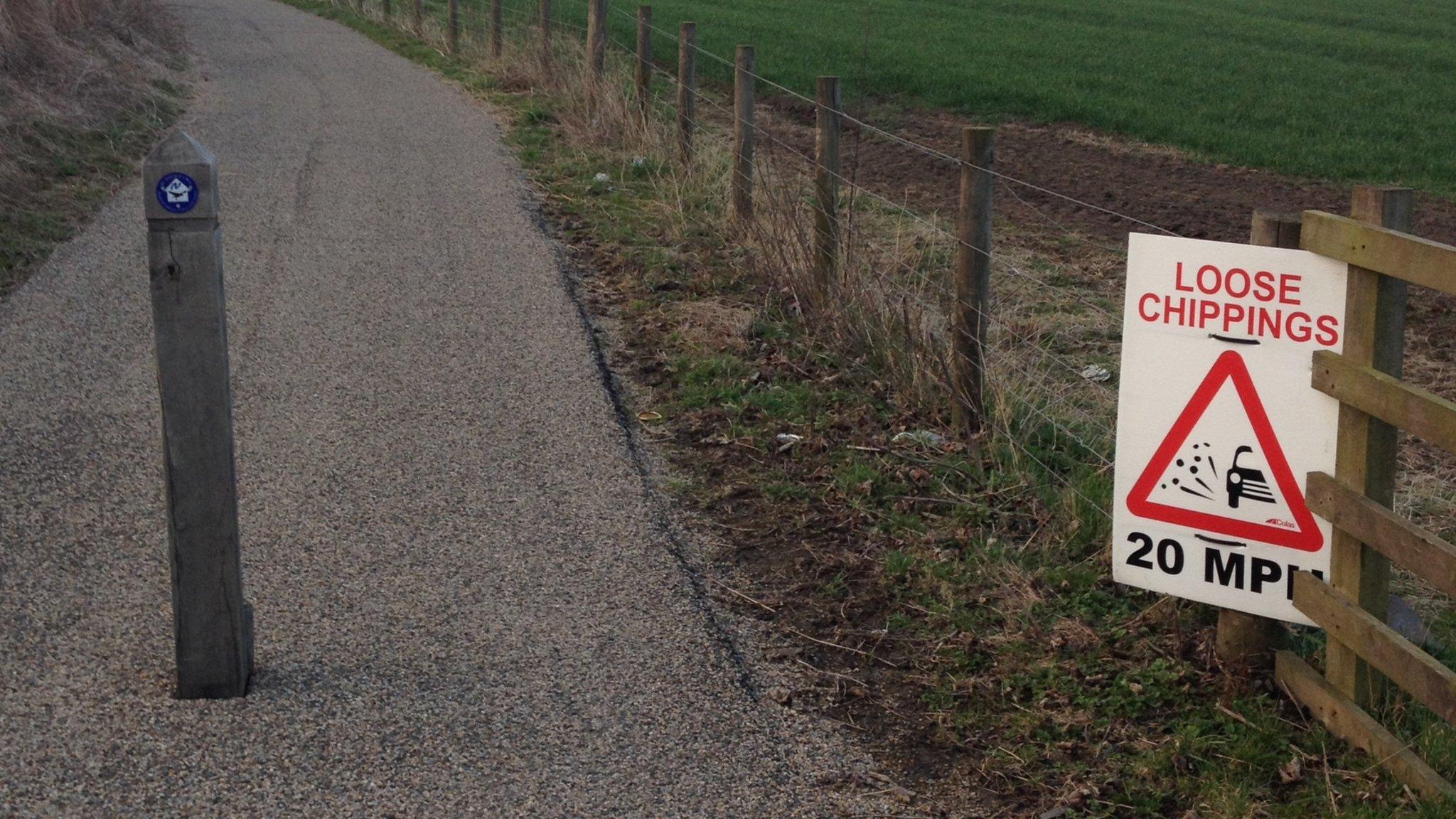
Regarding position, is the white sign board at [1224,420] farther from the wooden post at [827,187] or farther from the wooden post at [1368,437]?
the wooden post at [827,187]

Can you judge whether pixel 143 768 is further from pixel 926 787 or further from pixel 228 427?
pixel 926 787

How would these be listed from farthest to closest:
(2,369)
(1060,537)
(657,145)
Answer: (657,145) → (2,369) → (1060,537)

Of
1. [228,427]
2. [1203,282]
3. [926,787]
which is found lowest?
[926,787]

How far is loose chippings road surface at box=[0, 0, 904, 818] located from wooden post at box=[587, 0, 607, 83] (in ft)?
16.5

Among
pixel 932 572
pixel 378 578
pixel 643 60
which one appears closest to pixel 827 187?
pixel 932 572

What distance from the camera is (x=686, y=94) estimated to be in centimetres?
1140

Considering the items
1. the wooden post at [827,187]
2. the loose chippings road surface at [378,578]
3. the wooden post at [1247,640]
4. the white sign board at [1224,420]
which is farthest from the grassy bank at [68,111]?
the wooden post at [1247,640]

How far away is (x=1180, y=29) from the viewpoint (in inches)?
1296

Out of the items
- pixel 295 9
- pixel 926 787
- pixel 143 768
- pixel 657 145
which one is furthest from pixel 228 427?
pixel 295 9

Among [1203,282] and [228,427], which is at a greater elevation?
[1203,282]

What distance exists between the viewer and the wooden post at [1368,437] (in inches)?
145

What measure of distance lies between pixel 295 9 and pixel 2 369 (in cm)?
2263

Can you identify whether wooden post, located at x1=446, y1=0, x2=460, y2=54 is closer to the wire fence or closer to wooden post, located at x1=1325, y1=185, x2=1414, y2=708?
the wire fence

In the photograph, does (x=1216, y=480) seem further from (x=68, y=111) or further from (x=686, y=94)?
(x=68, y=111)
